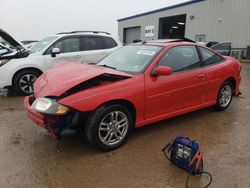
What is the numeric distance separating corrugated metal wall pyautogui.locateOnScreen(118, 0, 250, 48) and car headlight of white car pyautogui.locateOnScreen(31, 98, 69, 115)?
59.9ft

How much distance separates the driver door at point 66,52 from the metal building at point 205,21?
1462cm

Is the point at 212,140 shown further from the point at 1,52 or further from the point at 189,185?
the point at 1,52

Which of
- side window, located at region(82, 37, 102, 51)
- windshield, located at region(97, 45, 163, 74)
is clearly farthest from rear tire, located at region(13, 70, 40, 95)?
windshield, located at region(97, 45, 163, 74)

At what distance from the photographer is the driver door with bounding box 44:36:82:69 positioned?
22.8 feet

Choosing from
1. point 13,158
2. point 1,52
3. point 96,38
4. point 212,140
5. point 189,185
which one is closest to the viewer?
point 189,185

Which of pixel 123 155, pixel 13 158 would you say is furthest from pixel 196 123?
pixel 13 158

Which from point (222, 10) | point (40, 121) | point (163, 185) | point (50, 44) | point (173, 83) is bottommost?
point (163, 185)

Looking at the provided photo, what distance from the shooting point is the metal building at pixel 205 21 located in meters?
18.6

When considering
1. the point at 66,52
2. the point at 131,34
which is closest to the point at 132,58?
the point at 66,52

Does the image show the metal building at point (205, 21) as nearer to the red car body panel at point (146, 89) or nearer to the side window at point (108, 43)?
the side window at point (108, 43)

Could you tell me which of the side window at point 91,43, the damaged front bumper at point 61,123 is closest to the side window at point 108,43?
the side window at point 91,43

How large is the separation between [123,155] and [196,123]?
182 centimetres

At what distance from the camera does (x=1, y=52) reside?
680cm

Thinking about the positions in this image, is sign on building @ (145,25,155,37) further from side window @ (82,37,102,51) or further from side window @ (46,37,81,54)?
side window @ (46,37,81,54)
